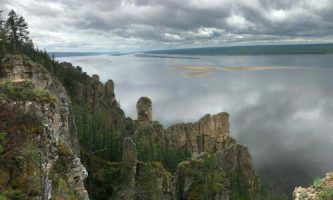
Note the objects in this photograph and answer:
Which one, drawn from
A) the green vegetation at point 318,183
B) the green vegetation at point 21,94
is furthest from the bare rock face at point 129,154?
the green vegetation at point 318,183

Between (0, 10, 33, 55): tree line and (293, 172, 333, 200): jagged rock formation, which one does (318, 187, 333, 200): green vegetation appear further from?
(0, 10, 33, 55): tree line

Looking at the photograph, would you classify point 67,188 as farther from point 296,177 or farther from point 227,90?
point 227,90

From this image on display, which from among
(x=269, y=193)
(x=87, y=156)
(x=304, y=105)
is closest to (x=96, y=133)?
(x=87, y=156)

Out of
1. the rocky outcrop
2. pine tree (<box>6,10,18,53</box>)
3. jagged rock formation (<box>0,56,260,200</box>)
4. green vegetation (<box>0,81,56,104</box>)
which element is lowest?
the rocky outcrop

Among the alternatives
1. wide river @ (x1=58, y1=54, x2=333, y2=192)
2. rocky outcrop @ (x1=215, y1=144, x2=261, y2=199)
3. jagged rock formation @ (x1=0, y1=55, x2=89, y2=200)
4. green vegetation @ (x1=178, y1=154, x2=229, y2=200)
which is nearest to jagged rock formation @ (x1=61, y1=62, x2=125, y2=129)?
wide river @ (x1=58, y1=54, x2=333, y2=192)

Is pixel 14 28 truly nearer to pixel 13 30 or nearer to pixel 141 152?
pixel 13 30

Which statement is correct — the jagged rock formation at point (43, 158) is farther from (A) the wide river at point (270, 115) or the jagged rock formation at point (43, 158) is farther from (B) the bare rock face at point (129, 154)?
(A) the wide river at point (270, 115)
